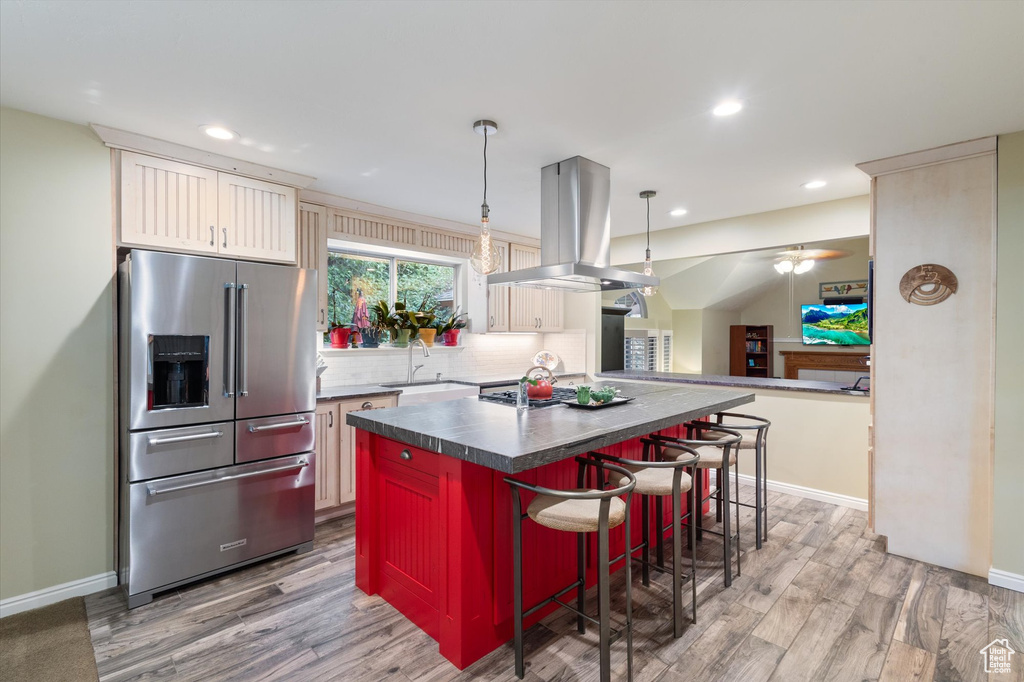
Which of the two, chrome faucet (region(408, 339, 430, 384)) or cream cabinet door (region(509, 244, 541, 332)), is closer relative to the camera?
chrome faucet (region(408, 339, 430, 384))

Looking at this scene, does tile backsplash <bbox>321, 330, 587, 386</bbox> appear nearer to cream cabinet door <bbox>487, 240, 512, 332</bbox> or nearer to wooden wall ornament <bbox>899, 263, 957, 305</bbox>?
cream cabinet door <bbox>487, 240, 512, 332</bbox>

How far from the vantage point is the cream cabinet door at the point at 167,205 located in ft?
8.92

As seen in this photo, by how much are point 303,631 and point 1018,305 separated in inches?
158

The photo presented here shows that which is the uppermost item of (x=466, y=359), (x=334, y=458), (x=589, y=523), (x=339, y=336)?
(x=339, y=336)

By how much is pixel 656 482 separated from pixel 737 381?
2.75 metres

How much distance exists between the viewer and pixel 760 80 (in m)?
2.16

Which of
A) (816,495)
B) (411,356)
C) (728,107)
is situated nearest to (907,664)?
(816,495)

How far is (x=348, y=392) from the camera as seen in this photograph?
376cm

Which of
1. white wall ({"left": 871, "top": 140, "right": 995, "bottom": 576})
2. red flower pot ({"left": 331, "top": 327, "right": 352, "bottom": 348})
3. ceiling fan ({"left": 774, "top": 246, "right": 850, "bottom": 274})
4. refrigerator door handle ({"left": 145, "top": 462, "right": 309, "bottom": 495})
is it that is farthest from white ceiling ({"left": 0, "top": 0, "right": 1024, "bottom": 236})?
refrigerator door handle ({"left": 145, "top": 462, "right": 309, "bottom": 495})

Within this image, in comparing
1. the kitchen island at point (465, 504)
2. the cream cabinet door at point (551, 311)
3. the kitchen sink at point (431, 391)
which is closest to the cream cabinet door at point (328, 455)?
the kitchen sink at point (431, 391)

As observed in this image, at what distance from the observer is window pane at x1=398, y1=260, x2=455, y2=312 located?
16.3ft

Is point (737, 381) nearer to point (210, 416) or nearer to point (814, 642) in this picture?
point (814, 642)

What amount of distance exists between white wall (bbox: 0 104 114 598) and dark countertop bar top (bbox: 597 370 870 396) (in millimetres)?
4423

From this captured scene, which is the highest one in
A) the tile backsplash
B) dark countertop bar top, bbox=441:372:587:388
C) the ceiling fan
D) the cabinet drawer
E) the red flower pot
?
the ceiling fan
